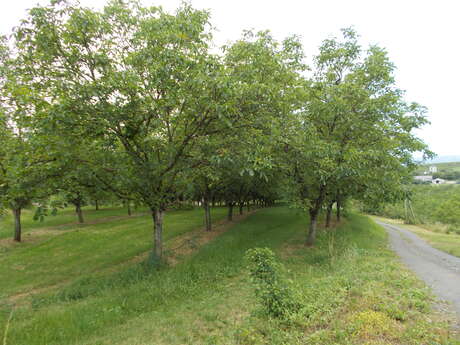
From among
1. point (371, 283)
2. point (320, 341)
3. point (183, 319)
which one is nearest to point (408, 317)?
point (371, 283)

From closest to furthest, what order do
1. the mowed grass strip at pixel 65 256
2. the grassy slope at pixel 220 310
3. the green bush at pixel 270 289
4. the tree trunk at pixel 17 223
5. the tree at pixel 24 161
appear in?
the grassy slope at pixel 220 310 < the green bush at pixel 270 289 < the tree at pixel 24 161 < the mowed grass strip at pixel 65 256 < the tree trunk at pixel 17 223

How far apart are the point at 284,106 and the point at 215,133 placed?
11.2 ft

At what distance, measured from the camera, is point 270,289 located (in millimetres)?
5406

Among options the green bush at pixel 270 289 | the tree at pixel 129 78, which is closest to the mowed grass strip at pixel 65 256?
the tree at pixel 129 78

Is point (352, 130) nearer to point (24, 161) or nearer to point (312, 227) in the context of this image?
point (312, 227)


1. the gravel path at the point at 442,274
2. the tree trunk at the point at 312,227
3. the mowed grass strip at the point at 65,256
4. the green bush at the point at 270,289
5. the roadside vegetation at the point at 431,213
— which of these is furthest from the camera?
the roadside vegetation at the point at 431,213

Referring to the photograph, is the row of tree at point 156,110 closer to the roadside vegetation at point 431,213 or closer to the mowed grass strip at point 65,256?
the mowed grass strip at point 65,256

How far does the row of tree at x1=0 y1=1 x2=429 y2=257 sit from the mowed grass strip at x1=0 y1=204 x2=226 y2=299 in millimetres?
3787

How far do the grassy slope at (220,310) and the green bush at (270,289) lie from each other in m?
0.31

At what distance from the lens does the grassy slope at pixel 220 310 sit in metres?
4.46

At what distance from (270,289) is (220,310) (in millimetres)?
1975

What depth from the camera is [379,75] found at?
11.7 m

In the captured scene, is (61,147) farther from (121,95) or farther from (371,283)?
(371,283)

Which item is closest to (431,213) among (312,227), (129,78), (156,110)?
(312,227)
